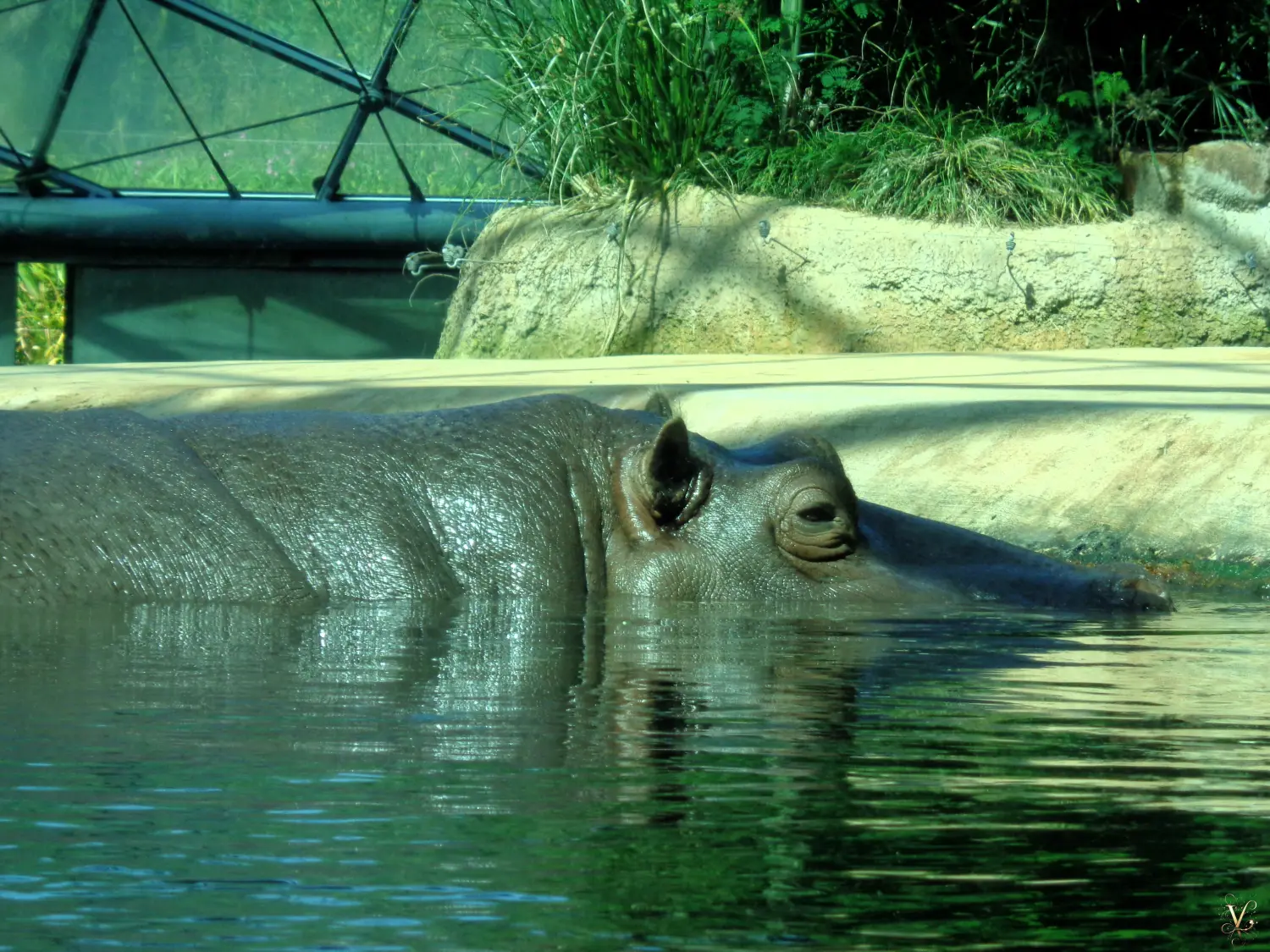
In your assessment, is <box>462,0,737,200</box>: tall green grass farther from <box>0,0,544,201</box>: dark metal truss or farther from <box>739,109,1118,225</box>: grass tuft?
<box>0,0,544,201</box>: dark metal truss

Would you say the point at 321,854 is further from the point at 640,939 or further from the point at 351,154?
the point at 351,154

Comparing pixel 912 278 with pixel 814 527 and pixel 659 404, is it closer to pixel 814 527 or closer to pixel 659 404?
pixel 659 404

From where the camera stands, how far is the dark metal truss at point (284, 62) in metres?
13.5

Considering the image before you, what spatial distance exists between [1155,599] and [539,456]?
143cm

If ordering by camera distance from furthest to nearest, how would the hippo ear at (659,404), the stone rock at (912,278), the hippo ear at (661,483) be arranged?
the stone rock at (912,278) → the hippo ear at (659,404) → the hippo ear at (661,483)

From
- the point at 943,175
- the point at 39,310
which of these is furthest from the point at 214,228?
the point at 39,310

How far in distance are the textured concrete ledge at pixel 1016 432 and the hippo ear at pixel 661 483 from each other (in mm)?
1714

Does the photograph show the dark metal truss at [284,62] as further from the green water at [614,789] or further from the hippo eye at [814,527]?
the green water at [614,789]

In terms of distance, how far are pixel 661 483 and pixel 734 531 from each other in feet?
0.70

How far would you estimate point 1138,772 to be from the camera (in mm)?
2436

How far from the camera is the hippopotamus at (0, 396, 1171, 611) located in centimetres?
400

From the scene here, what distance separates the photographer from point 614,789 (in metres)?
2.24

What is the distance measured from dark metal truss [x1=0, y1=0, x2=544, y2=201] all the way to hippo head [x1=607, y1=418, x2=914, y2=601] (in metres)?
9.45

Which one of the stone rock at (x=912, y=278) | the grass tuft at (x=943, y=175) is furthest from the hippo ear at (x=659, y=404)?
the grass tuft at (x=943, y=175)
